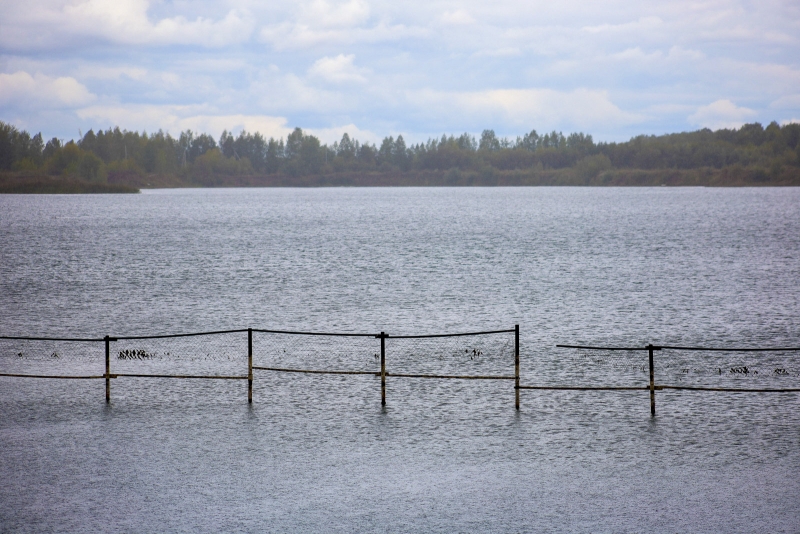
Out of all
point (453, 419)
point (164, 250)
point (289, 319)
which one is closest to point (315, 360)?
point (453, 419)

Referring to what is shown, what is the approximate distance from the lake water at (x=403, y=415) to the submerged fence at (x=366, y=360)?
0.57 feet

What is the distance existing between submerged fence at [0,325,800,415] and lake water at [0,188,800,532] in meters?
0.17

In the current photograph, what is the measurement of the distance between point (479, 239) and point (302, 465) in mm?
91886

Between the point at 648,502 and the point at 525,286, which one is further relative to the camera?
the point at 525,286

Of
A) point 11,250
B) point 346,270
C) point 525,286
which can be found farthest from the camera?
point 11,250

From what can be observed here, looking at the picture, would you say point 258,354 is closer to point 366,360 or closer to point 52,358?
point 366,360

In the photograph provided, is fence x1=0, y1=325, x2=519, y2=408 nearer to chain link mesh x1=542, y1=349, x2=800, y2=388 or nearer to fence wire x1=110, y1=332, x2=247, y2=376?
fence wire x1=110, y1=332, x2=247, y2=376

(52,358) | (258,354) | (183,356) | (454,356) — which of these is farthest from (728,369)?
(52,358)

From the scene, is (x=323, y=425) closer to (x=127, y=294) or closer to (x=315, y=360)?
(x=315, y=360)

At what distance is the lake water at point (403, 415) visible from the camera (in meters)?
12.0

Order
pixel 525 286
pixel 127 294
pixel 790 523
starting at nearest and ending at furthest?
1. pixel 790 523
2. pixel 127 294
3. pixel 525 286

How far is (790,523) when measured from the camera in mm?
11289

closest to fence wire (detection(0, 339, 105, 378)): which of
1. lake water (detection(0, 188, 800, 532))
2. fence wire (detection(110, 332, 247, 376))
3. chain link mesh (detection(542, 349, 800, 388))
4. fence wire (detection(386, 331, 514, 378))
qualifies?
lake water (detection(0, 188, 800, 532))

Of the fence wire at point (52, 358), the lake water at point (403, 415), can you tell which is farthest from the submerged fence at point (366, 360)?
the lake water at point (403, 415)
